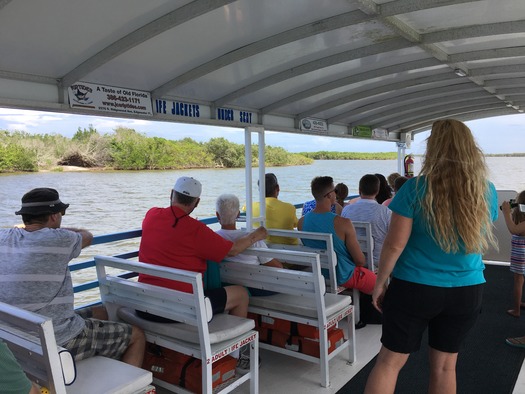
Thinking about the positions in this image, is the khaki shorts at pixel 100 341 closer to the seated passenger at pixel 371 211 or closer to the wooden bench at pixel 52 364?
the wooden bench at pixel 52 364

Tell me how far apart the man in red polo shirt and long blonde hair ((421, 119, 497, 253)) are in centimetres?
137

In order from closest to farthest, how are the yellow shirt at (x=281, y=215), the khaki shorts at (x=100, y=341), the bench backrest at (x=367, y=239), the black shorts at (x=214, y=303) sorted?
the khaki shorts at (x=100, y=341), the black shorts at (x=214, y=303), the bench backrest at (x=367, y=239), the yellow shirt at (x=281, y=215)

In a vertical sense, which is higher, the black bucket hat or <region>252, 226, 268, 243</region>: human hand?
the black bucket hat

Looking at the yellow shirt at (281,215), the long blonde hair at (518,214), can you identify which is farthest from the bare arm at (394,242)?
the long blonde hair at (518,214)

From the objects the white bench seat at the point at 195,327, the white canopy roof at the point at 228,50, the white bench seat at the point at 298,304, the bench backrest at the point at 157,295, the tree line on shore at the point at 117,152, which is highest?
the white canopy roof at the point at 228,50

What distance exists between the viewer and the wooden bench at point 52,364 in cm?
154

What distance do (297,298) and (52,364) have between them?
191cm

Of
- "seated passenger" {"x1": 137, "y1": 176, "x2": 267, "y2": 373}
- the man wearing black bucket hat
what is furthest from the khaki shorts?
"seated passenger" {"x1": 137, "y1": 176, "x2": 267, "y2": 373}

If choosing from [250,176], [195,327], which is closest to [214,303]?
[195,327]

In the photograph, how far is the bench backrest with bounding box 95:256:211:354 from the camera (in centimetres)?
223

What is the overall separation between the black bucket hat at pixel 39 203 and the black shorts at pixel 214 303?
0.91 metres

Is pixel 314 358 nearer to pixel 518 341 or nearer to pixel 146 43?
pixel 518 341

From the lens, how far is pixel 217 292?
2.75 m

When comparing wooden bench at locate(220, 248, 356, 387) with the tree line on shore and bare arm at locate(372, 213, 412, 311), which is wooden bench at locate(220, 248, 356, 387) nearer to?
bare arm at locate(372, 213, 412, 311)
